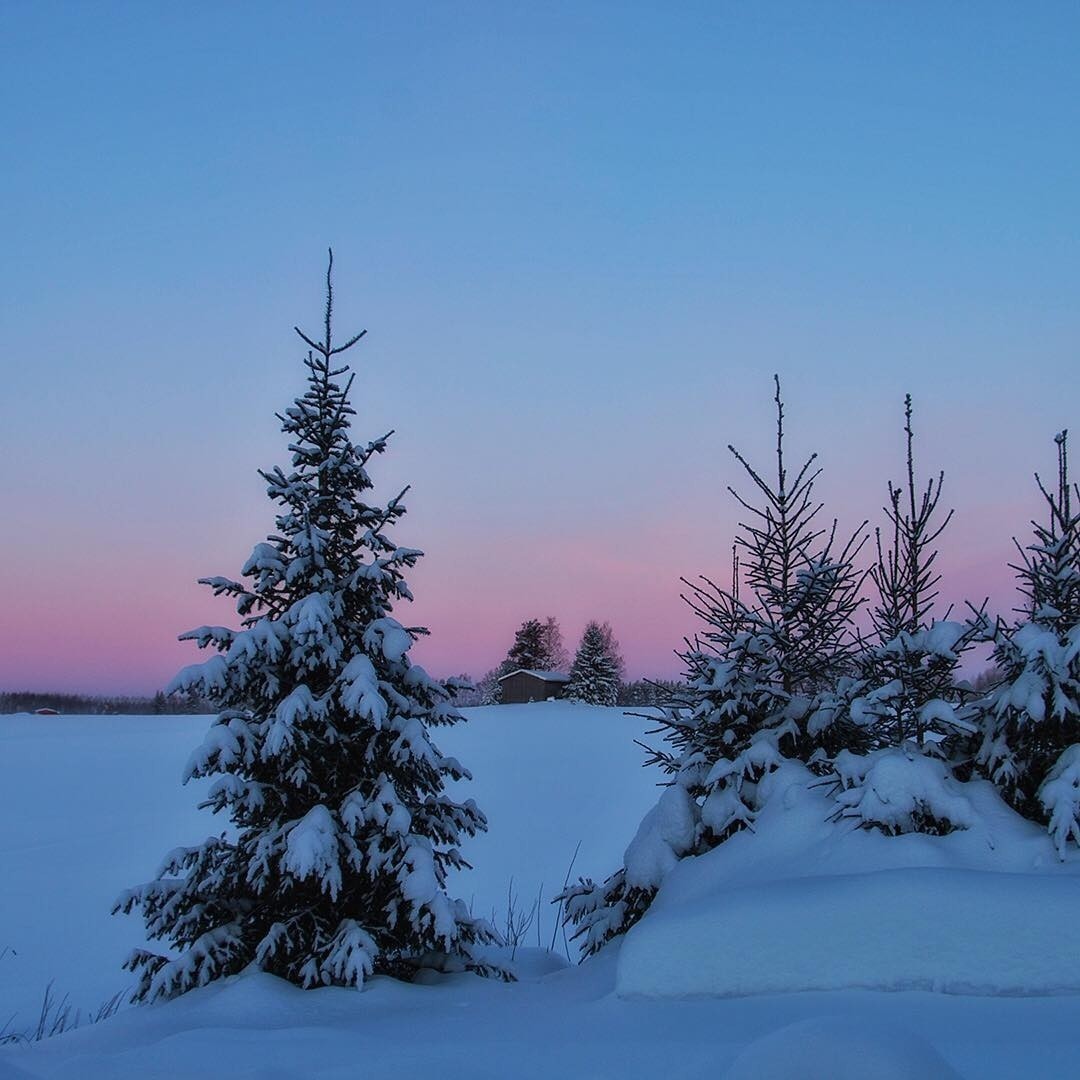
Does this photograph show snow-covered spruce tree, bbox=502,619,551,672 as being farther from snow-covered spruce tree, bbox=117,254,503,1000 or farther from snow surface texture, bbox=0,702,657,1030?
snow-covered spruce tree, bbox=117,254,503,1000

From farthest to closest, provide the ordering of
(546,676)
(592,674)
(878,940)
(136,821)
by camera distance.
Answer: (546,676) → (592,674) → (136,821) → (878,940)

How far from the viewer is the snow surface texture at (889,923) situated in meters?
3.60

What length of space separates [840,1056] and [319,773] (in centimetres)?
402

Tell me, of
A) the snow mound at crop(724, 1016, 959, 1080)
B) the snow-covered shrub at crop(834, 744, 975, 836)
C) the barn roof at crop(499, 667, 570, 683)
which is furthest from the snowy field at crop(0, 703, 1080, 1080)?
the barn roof at crop(499, 667, 570, 683)

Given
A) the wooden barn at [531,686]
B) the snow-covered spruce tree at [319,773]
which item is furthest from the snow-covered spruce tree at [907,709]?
the wooden barn at [531,686]

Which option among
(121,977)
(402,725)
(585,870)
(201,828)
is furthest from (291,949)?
(201,828)

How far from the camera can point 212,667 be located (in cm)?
539

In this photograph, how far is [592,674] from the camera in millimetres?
Result: 50625

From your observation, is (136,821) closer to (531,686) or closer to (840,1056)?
(840,1056)

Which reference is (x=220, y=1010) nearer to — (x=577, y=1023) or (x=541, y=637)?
(x=577, y=1023)

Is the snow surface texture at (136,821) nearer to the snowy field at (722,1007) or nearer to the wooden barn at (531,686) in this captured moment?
the snowy field at (722,1007)

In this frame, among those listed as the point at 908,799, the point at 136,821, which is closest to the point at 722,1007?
the point at 908,799

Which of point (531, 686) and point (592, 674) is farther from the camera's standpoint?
point (531, 686)

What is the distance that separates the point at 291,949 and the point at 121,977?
757 centimetres
